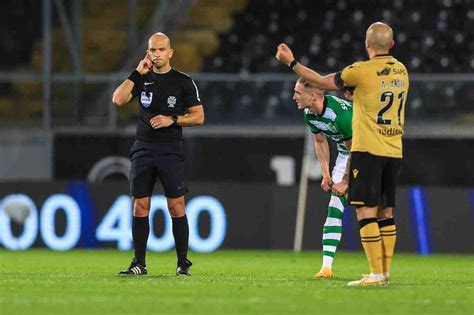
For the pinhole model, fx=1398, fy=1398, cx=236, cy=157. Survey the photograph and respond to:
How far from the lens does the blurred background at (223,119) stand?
19906 millimetres

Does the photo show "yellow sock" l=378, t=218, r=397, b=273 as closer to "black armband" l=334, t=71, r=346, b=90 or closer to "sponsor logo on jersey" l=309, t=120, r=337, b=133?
"black armband" l=334, t=71, r=346, b=90

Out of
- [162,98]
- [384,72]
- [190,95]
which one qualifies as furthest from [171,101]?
[384,72]

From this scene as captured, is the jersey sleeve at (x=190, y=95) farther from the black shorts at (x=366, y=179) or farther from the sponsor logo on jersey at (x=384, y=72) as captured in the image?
the sponsor logo on jersey at (x=384, y=72)

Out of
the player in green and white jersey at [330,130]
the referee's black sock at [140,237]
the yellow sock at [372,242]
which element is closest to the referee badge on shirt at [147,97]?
the referee's black sock at [140,237]

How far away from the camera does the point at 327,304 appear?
9.42 m

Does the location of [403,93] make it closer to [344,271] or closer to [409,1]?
[344,271]

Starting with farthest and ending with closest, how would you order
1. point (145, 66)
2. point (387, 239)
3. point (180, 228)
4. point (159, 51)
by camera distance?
point (180, 228), point (145, 66), point (159, 51), point (387, 239)

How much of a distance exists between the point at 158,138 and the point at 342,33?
535 inches

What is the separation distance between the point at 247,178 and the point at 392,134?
38.9ft

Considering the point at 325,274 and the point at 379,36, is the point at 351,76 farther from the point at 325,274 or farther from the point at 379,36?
the point at 325,274

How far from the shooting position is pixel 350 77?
10992mm

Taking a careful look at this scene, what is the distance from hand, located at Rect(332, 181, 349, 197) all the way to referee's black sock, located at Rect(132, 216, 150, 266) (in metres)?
1.71

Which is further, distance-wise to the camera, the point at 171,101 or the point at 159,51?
the point at 171,101

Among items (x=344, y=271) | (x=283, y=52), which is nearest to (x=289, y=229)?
(x=344, y=271)
